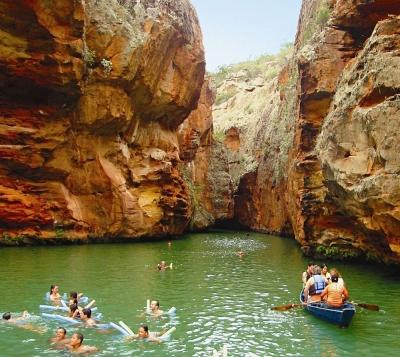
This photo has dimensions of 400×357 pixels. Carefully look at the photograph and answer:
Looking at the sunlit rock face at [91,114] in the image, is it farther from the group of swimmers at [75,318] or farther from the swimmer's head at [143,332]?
the swimmer's head at [143,332]

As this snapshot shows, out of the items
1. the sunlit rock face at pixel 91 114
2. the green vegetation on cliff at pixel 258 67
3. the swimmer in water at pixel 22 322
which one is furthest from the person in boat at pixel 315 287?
the green vegetation on cliff at pixel 258 67

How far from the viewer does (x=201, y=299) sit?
16766 mm

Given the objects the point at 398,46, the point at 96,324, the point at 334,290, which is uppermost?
the point at 398,46

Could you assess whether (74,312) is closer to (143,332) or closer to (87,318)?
(87,318)

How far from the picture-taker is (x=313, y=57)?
28.3 m

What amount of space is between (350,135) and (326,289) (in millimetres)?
9214

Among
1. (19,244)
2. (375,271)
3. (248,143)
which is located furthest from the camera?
(248,143)

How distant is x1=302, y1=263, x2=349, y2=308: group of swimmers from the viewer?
44.5 ft

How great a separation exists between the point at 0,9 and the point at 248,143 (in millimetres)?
40925

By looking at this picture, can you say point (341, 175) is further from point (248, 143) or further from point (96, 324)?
point (248, 143)

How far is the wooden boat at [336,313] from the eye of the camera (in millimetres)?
12953

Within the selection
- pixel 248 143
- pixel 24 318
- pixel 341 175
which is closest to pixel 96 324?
pixel 24 318

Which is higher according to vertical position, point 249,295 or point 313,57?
point 313,57

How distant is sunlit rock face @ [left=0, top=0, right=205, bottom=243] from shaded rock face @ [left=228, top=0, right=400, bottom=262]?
11009 millimetres
